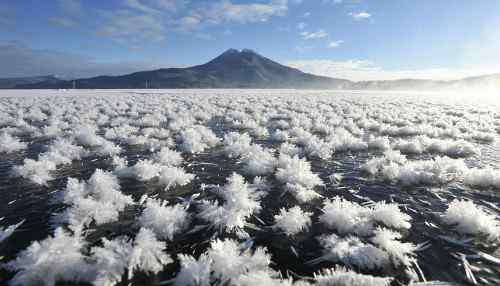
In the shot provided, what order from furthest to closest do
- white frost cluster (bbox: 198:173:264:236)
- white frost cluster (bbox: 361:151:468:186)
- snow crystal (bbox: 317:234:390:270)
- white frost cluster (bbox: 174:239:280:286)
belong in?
white frost cluster (bbox: 361:151:468:186), white frost cluster (bbox: 198:173:264:236), snow crystal (bbox: 317:234:390:270), white frost cluster (bbox: 174:239:280:286)

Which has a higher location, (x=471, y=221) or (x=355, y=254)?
(x=471, y=221)

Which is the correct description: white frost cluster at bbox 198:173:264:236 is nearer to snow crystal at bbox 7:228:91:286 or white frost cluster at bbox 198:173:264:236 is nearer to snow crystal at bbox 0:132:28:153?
snow crystal at bbox 7:228:91:286

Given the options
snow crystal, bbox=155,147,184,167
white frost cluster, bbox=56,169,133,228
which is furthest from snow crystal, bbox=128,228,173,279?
snow crystal, bbox=155,147,184,167

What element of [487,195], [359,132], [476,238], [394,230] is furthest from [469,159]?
[394,230]

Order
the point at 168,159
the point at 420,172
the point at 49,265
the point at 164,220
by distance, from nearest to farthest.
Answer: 1. the point at 49,265
2. the point at 164,220
3. the point at 420,172
4. the point at 168,159

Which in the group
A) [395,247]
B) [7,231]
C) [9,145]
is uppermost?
[9,145]

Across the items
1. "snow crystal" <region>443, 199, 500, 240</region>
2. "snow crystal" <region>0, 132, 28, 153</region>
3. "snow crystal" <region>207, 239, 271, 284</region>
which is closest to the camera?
"snow crystal" <region>207, 239, 271, 284</region>

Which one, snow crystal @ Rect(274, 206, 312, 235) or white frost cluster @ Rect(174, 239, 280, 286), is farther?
snow crystal @ Rect(274, 206, 312, 235)

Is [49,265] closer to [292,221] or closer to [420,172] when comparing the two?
[292,221]

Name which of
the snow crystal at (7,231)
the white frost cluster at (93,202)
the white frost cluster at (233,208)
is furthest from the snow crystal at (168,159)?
the snow crystal at (7,231)

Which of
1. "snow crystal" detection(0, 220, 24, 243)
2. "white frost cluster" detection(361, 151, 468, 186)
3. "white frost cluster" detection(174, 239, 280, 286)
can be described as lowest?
"snow crystal" detection(0, 220, 24, 243)

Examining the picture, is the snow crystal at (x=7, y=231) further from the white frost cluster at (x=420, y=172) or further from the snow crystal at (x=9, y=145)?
the white frost cluster at (x=420, y=172)

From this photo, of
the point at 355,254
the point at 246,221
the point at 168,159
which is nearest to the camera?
the point at 355,254

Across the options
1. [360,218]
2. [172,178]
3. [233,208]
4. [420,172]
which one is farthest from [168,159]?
[420,172]
